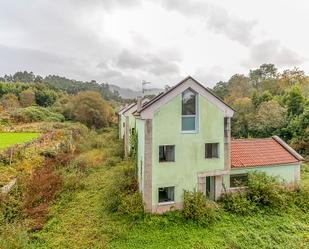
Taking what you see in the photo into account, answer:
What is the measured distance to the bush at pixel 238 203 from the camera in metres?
16.2

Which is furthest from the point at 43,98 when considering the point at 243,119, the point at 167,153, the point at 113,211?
the point at 167,153

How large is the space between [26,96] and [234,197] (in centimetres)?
7004

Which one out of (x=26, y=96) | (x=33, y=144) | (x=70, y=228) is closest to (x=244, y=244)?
(x=70, y=228)

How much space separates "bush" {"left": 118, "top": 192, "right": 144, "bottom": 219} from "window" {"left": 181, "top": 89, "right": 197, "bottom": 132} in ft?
16.8

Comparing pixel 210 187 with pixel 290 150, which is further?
pixel 290 150

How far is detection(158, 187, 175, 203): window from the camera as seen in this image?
16.3 m

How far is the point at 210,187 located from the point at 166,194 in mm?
3201

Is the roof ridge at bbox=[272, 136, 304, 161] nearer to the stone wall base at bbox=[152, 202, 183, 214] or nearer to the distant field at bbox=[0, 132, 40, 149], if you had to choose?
the stone wall base at bbox=[152, 202, 183, 214]

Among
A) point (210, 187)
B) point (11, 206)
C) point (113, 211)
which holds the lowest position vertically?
point (113, 211)

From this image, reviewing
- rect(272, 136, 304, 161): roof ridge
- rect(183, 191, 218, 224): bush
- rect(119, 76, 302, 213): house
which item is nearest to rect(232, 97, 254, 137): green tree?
rect(272, 136, 304, 161): roof ridge

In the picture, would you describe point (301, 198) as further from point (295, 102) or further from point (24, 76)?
point (24, 76)

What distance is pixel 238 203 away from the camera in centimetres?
1650

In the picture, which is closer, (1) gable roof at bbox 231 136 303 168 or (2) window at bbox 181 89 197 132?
(2) window at bbox 181 89 197 132

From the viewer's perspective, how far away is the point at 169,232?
14.2 metres
